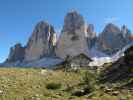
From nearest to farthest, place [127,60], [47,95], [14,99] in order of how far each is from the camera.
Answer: [14,99] < [47,95] < [127,60]

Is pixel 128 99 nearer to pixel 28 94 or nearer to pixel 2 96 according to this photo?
pixel 28 94

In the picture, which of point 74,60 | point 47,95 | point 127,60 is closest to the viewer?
point 47,95

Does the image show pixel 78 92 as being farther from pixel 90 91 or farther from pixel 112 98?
pixel 112 98

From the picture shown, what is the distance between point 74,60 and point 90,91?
73617mm

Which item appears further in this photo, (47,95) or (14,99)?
(47,95)

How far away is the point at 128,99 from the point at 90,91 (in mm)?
4621

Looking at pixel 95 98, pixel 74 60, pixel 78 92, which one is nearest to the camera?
pixel 95 98

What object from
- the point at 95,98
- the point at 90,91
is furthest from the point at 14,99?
the point at 90,91

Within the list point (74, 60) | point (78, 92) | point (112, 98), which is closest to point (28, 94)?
point (78, 92)

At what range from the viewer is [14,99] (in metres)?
16.5

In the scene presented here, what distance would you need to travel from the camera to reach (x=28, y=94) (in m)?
18.3

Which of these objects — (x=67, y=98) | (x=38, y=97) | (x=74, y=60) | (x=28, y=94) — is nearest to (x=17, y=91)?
(x=28, y=94)

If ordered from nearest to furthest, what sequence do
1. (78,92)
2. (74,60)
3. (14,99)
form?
(14,99), (78,92), (74,60)

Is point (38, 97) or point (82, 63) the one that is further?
point (82, 63)
